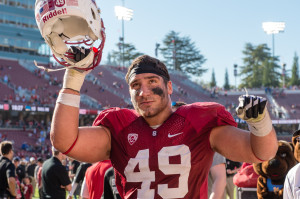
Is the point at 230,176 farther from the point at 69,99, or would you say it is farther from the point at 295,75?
the point at 295,75

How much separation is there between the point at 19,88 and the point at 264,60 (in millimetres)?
49211

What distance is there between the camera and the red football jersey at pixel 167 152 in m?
2.48

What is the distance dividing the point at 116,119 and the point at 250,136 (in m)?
0.86

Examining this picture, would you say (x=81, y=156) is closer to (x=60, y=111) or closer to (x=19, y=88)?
(x=60, y=111)

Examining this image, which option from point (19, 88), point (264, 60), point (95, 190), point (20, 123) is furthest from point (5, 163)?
point (264, 60)

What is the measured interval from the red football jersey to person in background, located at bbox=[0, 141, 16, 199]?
177 inches

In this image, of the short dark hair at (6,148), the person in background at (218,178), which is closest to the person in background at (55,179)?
the short dark hair at (6,148)

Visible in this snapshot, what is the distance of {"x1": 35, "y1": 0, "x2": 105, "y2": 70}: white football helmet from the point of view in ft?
7.59

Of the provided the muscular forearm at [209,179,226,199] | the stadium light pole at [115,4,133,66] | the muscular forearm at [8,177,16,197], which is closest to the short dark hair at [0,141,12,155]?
the muscular forearm at [8,177,16,197]

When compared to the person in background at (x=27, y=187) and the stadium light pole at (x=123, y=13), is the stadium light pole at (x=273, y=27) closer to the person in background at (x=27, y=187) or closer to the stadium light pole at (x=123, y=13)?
the stadium light pole at (x=123, y=13)

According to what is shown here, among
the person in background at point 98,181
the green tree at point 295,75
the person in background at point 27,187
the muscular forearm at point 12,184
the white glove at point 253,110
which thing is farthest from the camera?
the green tree at point 295,75

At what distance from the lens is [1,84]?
108ft

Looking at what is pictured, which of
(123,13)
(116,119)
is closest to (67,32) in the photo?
(116,119)

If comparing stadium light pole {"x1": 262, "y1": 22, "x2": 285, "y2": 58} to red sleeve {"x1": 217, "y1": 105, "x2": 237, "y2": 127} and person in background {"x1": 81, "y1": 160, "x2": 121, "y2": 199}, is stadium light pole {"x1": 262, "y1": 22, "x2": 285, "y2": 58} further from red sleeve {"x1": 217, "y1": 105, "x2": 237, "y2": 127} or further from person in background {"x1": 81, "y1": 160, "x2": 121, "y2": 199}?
red sleeve {"x1": 217, "y1": 105, "x2": 237, "y2": 127}
